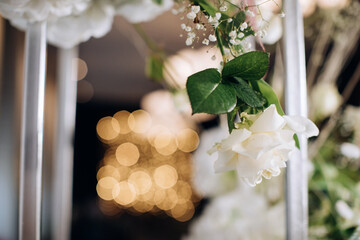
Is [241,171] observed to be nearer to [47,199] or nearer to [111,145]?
[47,199]

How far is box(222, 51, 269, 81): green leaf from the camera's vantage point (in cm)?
32

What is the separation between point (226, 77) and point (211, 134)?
533 mm

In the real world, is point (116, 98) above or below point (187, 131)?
above

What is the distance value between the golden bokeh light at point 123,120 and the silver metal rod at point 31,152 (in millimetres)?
4906

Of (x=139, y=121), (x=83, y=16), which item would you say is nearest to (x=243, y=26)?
(x=83, y=16)

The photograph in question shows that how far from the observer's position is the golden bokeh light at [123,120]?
17.6 ft

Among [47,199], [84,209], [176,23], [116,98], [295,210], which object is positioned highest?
[176,23]

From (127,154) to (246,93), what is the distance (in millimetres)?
4864

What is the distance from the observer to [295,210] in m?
0.48

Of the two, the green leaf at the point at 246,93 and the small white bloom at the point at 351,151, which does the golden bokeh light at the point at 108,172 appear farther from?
the green leaf at the point at 246,93

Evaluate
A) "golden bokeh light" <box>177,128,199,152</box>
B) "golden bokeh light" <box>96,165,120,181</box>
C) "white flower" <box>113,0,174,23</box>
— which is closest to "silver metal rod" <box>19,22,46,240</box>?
"white flower" <box>113,0,174,23</box>

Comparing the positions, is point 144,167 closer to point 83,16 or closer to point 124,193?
point 124,193

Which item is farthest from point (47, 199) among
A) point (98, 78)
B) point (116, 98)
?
point (116, 98)

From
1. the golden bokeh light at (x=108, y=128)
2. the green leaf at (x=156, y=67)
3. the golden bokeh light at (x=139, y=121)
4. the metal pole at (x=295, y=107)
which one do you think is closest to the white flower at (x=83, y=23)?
the green leaf at (x=156, y=67)
